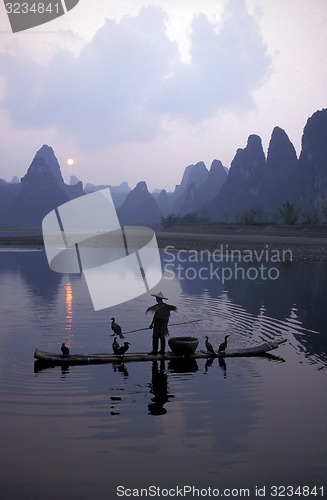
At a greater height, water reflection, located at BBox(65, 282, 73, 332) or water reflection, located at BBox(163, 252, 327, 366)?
water reflection, located at BBox(65, 282, 73, 332)

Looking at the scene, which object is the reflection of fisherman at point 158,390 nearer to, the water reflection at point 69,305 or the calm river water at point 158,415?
the calm river water at point 158,415

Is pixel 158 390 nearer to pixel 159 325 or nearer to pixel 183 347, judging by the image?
pixel 183 347

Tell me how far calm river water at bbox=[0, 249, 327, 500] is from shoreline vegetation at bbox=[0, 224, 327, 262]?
1210 inches

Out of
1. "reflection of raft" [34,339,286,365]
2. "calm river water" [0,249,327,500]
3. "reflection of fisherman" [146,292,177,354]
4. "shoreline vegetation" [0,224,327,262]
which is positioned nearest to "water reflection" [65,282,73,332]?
"calm river water" [0,249,327,500]

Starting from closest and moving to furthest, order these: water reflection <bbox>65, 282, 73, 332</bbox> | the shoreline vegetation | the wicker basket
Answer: the wicker basket → water reflection <bbox>65, 282, 73, 332</bbox> → the shoreline vegetation

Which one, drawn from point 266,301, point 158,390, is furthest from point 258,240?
point 158,390

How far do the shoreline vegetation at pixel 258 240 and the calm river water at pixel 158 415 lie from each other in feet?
101

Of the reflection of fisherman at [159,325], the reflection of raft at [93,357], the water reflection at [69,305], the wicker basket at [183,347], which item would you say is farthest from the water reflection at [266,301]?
the water reflection at [69,305]

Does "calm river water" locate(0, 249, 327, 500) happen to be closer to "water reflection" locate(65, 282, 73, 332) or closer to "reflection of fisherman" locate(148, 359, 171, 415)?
"reflection of fisherman" locate(148, 359, 171, 415)

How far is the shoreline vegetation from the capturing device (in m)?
49.4

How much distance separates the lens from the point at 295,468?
652cm

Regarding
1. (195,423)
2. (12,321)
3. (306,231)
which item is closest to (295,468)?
(195,423)

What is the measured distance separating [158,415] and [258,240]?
55356 mm

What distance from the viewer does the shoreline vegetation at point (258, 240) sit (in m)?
49.4
